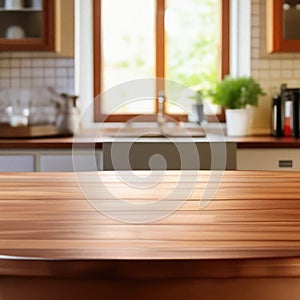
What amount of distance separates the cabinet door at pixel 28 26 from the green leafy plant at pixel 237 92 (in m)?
1.02

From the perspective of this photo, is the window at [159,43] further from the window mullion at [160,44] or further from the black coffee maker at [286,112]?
the black coffee maker at [286,112]

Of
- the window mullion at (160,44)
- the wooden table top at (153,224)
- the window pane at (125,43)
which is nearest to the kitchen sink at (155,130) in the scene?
the window pane at (125,43)

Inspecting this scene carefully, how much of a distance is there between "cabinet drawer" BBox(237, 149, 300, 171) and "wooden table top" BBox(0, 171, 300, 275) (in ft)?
5.09

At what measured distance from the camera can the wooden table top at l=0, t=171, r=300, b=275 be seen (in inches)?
34.7

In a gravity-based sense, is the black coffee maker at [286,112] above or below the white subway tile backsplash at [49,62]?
below

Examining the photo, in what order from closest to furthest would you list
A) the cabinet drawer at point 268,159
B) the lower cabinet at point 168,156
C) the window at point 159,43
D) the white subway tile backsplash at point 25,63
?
the lower cabinet at point 168,156
the cabinet drawer at point 268,159
the white subway tile backsplash at point 25,63
the window at point 159,43

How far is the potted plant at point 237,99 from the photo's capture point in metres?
3.74

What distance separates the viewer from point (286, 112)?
3723 millimetres

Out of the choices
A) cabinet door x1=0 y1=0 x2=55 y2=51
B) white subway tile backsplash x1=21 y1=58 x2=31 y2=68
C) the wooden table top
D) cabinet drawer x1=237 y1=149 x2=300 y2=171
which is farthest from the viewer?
white subway tile backsplash x1=21 y1=58 x2=31 y2=68

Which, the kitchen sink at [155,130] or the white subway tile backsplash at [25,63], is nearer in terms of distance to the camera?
the kitchen sink at [155,130]

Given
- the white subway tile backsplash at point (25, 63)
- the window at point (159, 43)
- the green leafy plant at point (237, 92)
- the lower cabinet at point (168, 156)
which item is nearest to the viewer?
the lower cabinet at point (168, 156)

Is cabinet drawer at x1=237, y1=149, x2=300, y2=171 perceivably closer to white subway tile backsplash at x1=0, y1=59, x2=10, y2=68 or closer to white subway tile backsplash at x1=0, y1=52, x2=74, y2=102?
white subway tile backsplash at x1=0, y1=52, x2=74, y2=102

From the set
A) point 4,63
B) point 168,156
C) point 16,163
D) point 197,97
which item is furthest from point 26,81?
point 168,156

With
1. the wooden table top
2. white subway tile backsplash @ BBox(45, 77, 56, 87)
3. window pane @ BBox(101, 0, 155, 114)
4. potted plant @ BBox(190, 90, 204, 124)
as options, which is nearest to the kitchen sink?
potted plant @ BBox(190, 90, 204, 124)
